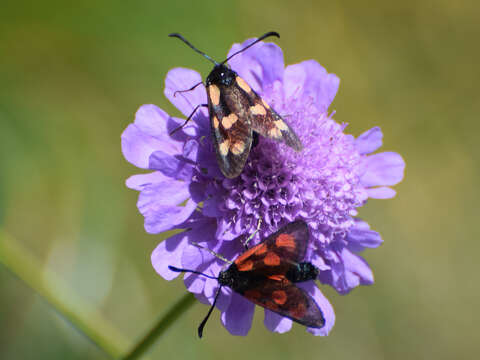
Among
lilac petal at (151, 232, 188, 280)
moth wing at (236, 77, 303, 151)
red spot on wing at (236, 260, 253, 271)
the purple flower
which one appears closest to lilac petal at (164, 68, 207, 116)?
the purple flower

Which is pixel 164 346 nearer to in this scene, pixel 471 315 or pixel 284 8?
pixel 471 315

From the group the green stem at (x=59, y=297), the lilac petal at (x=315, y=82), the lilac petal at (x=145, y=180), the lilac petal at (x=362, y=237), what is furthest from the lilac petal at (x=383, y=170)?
the green stem at (x=59, y=297)

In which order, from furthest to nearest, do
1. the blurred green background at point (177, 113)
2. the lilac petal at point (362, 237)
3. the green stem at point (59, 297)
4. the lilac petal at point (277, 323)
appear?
the blurred green background at point (177, 113), the green stem at point (59, 297), the lilac petal at point (362, 237), the lilac petal at point (277, 323)

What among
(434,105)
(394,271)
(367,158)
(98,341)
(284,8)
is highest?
(434,105)

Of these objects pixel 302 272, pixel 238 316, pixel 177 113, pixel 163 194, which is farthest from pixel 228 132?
pixel 177 113

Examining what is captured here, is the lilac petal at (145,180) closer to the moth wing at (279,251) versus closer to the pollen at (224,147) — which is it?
the pollen at (224,147)

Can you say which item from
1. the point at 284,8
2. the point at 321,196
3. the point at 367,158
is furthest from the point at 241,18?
the point at 321,196

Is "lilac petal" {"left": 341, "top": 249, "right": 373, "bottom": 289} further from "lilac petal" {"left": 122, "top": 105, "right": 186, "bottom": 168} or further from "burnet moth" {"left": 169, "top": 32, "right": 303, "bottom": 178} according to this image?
"lilac petal" {"left": 122, "top": 105, "right": 186, "bottom": 168}

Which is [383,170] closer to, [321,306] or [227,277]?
[321,306]
